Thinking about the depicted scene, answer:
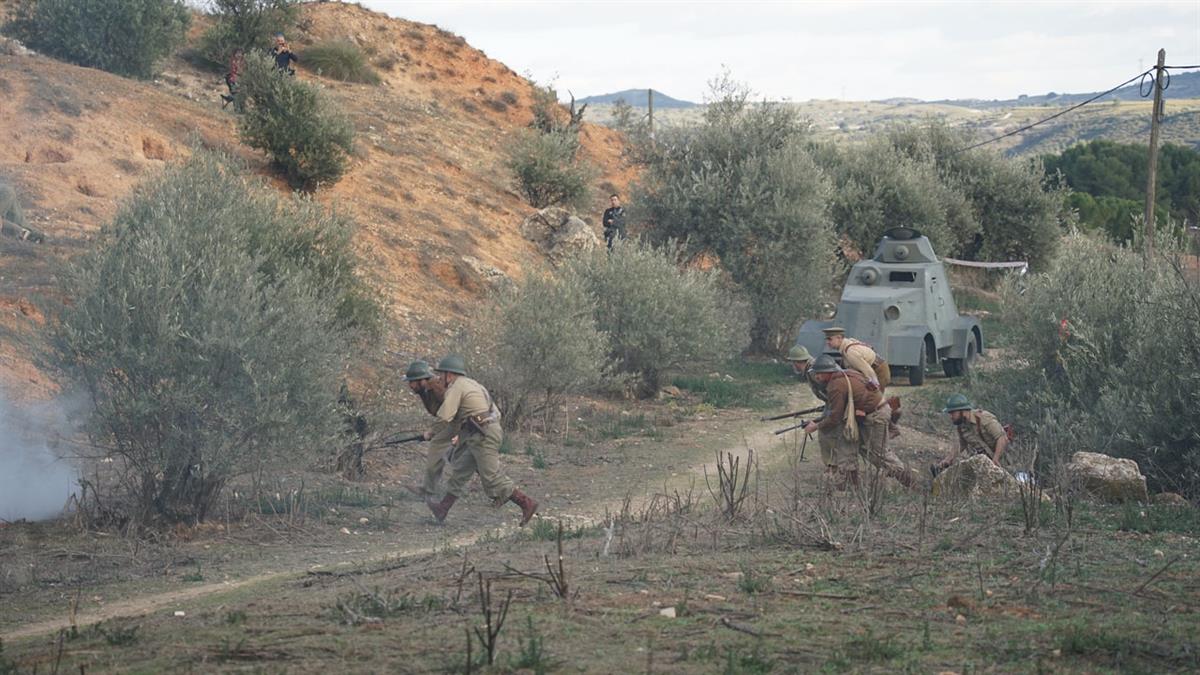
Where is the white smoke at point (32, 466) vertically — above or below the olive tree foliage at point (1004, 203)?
below

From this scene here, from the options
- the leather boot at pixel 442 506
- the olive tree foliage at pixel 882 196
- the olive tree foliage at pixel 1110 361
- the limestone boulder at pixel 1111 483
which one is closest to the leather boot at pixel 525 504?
the leather boot at pixel 442 506

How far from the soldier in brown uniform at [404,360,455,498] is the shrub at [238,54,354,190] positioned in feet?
51.0

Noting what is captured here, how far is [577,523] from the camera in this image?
451 inches

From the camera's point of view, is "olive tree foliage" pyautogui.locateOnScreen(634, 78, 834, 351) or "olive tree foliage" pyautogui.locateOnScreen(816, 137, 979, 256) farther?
"olive tree foliage" pyautogui.locateOnScreen(816, 137, 979, 256)

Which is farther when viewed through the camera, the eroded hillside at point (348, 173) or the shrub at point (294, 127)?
the shrub at point (294, 127)

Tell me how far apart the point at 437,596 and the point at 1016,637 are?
9.94ft

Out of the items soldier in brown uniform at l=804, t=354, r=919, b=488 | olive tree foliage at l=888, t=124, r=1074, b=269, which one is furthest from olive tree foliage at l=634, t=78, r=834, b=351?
soldier in brown uniform at l=804, t=354, r=919, b=488

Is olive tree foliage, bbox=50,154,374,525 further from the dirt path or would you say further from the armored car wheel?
the armored car wheel

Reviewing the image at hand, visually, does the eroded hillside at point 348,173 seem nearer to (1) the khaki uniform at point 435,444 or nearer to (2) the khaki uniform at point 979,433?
(1) the khaki uniform at point 435,444

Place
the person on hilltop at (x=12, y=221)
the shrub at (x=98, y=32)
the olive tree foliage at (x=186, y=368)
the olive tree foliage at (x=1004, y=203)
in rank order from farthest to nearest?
1. the olive tree foliage at (x=1004, y=203)
2. the shrub at (x=98, y=32)
3. the person on hilltop at (x=12, y=221)
4. the olive tree foliage at (x=186, y=368)

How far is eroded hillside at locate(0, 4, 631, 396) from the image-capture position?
19.6 metres

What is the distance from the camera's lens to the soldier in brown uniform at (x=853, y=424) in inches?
472

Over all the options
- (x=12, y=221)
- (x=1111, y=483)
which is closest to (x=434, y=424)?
(x=1111, y=483)

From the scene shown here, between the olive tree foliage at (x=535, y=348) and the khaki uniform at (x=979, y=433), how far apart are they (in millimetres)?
5422
